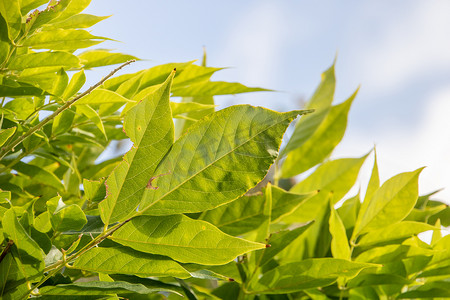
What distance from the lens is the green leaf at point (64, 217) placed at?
0.33 meters

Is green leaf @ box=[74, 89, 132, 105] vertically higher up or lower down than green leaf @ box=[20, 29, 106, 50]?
lower down

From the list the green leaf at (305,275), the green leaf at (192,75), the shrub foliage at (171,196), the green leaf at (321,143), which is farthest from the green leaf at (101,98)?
the green leaf at (321,143)

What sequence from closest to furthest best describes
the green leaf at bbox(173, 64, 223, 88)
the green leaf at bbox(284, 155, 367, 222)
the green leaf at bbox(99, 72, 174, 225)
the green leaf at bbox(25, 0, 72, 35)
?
the green leaf at bbox(99, 72, 174, 225)
the green leaf at bbox(25, 0, 72, 35)
the green leaf at bbox(173, 64, 223, 88)
the green leaf at bbox(284, 155, 367, 222)

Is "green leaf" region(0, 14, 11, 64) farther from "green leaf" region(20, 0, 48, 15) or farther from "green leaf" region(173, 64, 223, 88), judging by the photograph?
"green leaf" region(173, 64, 223, 88)

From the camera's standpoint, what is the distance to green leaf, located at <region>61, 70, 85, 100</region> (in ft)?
1.37

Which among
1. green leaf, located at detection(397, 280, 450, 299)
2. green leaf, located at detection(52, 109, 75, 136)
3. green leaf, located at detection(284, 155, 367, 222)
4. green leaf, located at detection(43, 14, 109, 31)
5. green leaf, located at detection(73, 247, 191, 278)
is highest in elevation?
green leaf, located at detection(43, 14, 109, 31)

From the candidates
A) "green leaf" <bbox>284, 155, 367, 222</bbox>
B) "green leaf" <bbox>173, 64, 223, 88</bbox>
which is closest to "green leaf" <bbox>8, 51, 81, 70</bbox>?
"green leaf" <bbox>173, 64, 223, 88</bbox>

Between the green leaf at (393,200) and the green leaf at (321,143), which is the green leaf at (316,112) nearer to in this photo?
the green leaf at (321,143)

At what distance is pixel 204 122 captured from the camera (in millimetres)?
302

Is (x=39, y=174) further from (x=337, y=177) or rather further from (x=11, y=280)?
(x=337, y=177)

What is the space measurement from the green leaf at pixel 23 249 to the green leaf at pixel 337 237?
0.29m

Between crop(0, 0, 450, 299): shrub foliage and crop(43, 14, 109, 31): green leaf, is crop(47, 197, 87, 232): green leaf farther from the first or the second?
crop(43, 14, 109, 31): green leaf

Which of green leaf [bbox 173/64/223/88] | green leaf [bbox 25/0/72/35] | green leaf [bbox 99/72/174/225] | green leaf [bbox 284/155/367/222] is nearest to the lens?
green leaf [bbox 99/72/174/225]

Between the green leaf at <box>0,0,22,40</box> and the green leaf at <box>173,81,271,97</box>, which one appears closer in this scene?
the green leaf at <box>0,0,22,40</box>
